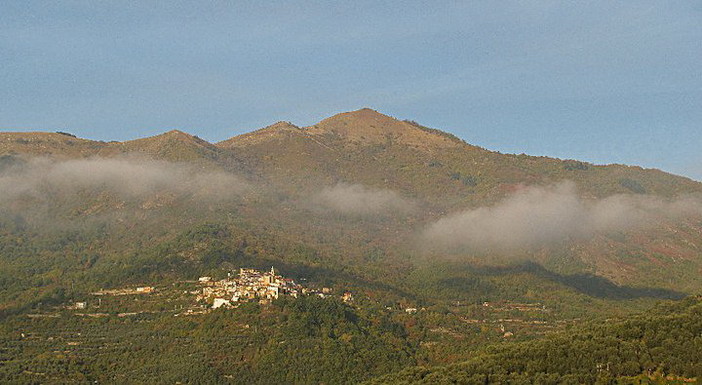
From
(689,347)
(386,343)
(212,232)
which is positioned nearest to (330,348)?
(386,343)

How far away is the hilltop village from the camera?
142m

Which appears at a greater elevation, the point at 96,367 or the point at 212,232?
the point at 212,232

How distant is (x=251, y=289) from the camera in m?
148

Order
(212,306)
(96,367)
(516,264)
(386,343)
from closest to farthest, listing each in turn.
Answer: (96,367)
(386,343)
(212,306)
(516,264)

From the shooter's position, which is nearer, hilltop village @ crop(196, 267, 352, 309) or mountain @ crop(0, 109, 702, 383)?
mountain @ crop(0, 109, 702, 383)

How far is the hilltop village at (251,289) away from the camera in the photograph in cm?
14175

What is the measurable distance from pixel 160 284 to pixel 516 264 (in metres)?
85.6

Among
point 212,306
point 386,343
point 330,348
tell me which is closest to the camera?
point 330,348

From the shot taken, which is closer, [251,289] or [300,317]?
[300,317]

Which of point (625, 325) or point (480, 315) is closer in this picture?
point (625, 325)

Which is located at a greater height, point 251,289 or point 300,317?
point 251,289

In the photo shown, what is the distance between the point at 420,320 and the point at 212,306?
35999 mm

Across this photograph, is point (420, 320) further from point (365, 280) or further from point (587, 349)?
point (587, 349)

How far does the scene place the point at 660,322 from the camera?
86.1 m
